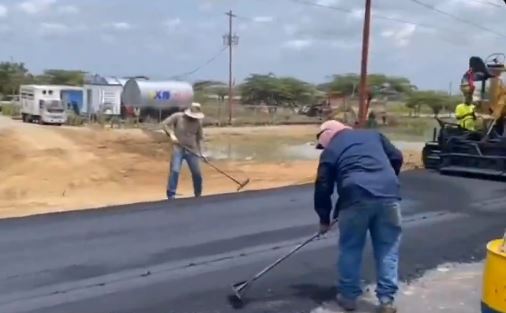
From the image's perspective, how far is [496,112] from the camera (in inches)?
705

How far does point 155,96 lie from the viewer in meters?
57.1

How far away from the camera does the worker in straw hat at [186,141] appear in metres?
14.5

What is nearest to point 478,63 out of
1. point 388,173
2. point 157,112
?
point 388,173

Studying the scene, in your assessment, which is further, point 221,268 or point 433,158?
point 433,158

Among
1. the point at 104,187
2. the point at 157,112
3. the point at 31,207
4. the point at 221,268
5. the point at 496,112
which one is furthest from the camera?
the point at 157,112

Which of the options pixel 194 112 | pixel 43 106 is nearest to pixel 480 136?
pixel 194 112

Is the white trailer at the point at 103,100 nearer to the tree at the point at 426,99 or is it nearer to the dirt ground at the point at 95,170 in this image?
the dirt ground at the point at 95,170

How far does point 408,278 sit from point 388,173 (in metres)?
1.87

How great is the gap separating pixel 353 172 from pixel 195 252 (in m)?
2.73

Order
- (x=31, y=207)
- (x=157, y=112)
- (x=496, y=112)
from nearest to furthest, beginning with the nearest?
1. (x=496, y=112)
2. (x=31, y=207)
3. (x=157, y=112)

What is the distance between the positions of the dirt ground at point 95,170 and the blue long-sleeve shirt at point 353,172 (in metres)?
12.7

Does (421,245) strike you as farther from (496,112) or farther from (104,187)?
(104,187)

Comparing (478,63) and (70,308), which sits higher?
(478,63)

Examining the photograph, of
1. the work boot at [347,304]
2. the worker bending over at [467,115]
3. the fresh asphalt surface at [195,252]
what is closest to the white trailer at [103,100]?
the worker bending over at [467,115]
